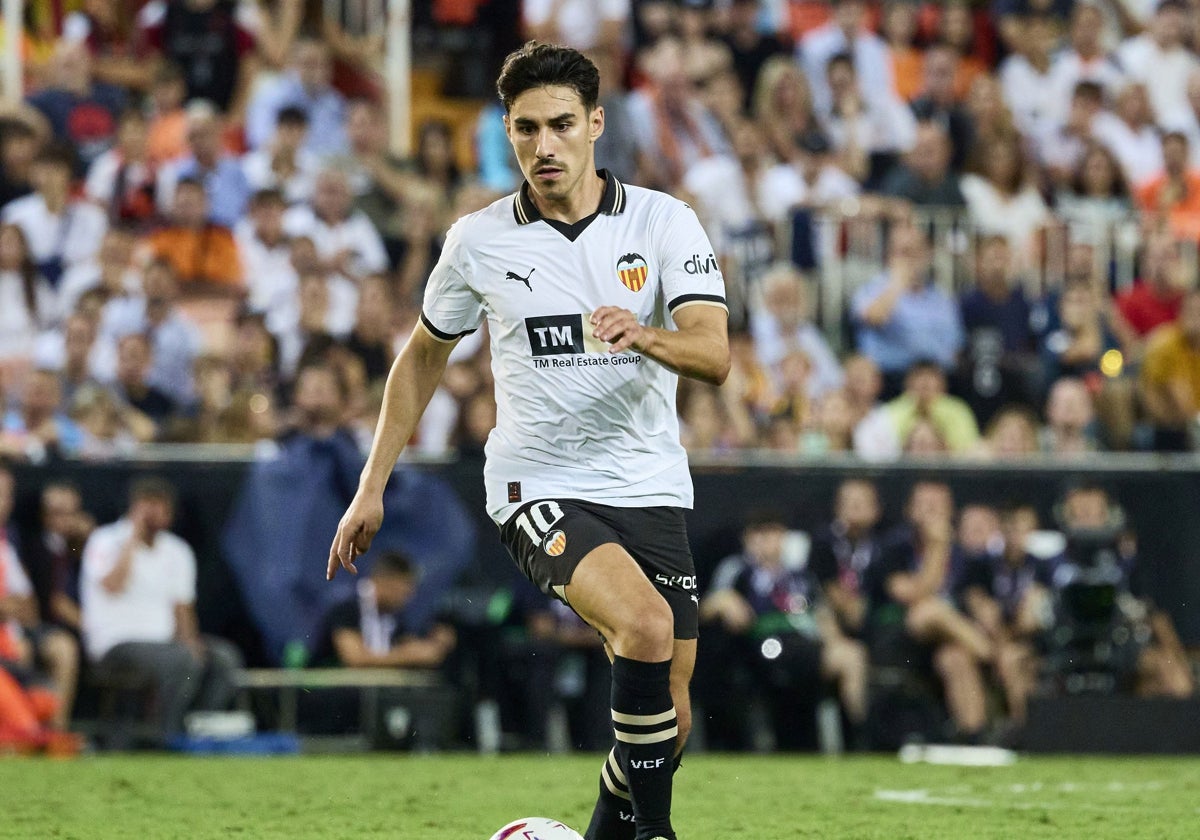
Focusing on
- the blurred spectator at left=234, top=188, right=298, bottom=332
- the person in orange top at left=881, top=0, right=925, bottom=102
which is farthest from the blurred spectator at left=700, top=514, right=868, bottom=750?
the person in orange top at left=881, top=0, right=925, bottom=102

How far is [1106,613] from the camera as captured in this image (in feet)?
40.0

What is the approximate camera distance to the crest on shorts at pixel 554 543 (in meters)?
5.89

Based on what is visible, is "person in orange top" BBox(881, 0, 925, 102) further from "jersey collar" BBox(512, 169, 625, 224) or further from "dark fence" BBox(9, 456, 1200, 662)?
"jersey collar" BBox(512, 169, 625, 224)

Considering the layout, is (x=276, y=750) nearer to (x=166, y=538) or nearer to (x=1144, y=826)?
(x=166, y=538)

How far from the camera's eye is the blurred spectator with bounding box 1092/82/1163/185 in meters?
17.3

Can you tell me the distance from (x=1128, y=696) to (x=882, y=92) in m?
7.05

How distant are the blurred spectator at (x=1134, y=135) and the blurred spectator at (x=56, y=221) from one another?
27.9 ft

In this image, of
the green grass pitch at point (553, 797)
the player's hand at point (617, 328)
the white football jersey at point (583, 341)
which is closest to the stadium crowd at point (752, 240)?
the green grass pitch at point (553, 797)

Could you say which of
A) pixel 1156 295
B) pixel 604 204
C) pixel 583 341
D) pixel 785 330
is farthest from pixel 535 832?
pixel 1156 295

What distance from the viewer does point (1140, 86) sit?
57.5 feet

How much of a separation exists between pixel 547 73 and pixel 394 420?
121 cm

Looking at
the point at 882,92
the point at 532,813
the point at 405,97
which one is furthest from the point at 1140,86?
the point at 532,813

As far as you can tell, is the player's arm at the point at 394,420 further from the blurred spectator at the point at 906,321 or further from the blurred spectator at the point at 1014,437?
the blurred spectator at the point at 906,321

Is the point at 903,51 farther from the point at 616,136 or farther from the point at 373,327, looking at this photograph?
the point at 373,327
